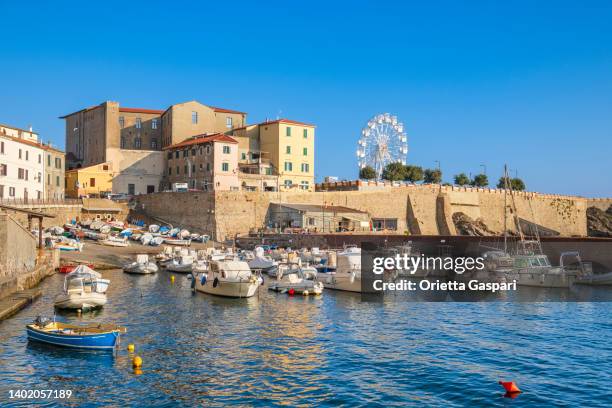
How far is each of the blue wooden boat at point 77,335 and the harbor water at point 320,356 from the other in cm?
39

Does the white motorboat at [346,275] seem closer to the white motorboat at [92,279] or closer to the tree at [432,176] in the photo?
the white motorboat at [92,279]

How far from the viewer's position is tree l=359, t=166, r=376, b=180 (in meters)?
100

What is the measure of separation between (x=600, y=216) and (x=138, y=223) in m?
87.3

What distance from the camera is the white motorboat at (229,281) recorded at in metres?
38.4

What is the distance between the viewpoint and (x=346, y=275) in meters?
42.6

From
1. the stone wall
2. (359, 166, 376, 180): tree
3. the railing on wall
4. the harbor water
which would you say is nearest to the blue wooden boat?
the harbor water

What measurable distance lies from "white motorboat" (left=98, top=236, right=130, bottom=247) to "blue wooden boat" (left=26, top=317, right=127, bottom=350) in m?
37.9

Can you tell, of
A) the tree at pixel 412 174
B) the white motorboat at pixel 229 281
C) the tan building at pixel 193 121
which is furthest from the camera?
the tree at pixel 412 174

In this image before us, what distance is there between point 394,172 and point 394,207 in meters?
14.7

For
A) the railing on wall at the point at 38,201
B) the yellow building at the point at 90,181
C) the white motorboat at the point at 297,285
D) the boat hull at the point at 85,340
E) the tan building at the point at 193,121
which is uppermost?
the tan building at the point at 193,121

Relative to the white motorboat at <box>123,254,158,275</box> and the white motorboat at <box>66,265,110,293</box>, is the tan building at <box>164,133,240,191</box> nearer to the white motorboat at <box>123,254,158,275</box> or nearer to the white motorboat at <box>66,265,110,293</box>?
the white motorboat at <box>123,254,158,275</box>

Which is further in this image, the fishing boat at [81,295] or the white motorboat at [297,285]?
the white motorboat at [297,285]

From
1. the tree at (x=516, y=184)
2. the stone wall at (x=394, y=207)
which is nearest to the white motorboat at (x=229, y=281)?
the stone wall at (x=394, y=207)

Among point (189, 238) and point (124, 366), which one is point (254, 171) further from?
point (124, 366)
